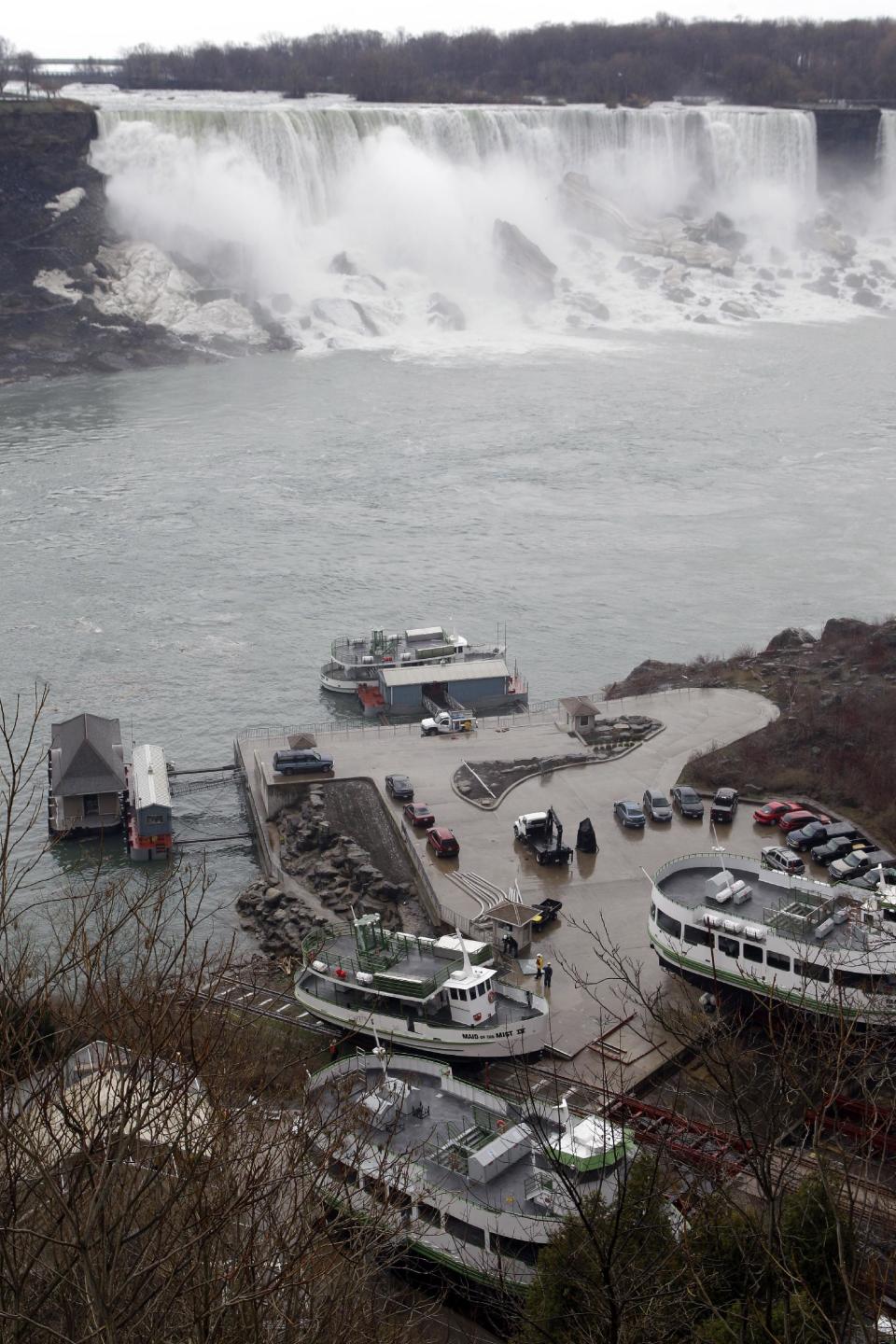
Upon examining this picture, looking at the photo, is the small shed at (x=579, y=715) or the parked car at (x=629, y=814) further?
the small shed at (x=579, y=715)

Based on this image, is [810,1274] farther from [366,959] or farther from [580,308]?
[580,308]

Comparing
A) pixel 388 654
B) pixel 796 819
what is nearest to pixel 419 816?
pixel 796 819

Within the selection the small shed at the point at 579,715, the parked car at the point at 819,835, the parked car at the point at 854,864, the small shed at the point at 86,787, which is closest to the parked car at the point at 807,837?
the parked car at the point at 819,835

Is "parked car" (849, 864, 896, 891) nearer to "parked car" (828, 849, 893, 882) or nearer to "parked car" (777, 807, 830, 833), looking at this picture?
"parked car" (828, 849, 893, 882)

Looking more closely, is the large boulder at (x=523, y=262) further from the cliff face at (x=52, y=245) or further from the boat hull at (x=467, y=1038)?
the boat hull at (x=467, y=1038)

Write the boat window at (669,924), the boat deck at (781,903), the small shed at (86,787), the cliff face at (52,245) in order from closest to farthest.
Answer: the boat deck at (781,903)
the boat window at (669,924)
the small shed at (86,787)
the cliff face at (52,245)

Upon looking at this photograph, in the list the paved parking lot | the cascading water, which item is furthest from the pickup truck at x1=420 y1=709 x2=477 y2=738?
the cascading water
